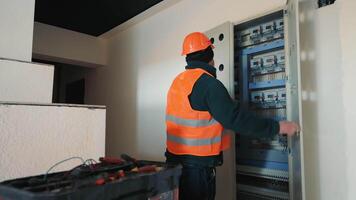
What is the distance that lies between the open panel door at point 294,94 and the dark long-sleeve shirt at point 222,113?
0.18 meters

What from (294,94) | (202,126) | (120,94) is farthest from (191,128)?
(120,94)

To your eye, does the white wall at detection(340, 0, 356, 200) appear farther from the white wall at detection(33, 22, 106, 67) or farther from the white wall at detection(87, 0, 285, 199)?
the white wall at detection(33, 22, 106, 67)

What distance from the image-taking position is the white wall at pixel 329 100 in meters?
1.49

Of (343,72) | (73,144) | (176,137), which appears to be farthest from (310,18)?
(73,144)

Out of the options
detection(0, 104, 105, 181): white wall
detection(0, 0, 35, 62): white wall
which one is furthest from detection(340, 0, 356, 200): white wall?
detection(0, 0, 35, 62): white wall

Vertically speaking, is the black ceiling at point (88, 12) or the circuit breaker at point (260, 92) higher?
the black ceiling at point (88, 12)

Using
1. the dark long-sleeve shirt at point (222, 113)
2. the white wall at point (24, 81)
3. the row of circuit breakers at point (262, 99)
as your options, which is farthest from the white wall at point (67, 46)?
the dark long-sleeve shirt at point (222, 113)

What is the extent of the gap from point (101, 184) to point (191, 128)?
74 cm

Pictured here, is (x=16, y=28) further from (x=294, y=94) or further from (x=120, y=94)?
(x=120, y=94)

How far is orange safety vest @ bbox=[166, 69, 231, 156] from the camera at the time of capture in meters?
1.40

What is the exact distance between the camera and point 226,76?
6.51ft

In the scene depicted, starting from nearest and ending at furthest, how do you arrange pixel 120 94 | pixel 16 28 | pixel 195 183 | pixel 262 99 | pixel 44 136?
1. pixel 44 136
2. pixel 195 183
3. pixel 16 28
4. pixel 262 99
5. pixel 120 94

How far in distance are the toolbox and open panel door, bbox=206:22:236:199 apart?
1004 mm

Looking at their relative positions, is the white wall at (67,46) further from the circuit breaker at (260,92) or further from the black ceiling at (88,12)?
the circuit breaker at (260,92)
